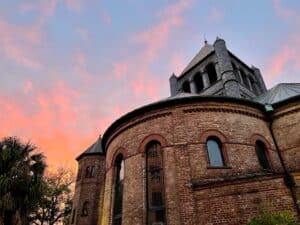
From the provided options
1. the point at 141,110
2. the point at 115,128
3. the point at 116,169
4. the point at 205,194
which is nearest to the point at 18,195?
the point at 116,169

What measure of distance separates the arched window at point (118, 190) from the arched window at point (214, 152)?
15.3 feet

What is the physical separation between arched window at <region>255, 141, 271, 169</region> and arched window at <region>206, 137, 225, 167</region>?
79.4 inches

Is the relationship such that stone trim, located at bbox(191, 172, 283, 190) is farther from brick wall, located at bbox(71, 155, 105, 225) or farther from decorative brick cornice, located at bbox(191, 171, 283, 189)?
brick wall, located at bbox(71, 155, 105, 225)

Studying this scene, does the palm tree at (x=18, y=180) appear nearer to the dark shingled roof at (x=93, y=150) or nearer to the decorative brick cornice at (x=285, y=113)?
the dark shingled roof at (x=93, y=150)

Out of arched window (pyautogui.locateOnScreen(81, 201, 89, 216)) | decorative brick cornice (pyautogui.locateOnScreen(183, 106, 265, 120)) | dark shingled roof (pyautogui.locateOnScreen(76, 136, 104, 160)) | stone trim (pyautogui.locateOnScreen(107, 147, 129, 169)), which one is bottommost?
arched window (pyautogui.locateOnScreen(81, 201, 89, 216))

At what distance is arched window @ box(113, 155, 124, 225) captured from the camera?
12258 millimetres

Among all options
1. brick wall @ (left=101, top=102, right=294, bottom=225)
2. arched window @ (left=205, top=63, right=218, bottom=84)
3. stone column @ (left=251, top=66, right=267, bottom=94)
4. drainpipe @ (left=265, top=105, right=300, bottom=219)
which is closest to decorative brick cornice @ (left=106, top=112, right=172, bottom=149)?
brick wall @ (left=101, top=102, right=294, bottom=225)

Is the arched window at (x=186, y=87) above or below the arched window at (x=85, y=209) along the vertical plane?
above

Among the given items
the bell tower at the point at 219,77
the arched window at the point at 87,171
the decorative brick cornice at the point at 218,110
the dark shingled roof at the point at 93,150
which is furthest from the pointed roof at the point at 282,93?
the arched window at the point at 87,171

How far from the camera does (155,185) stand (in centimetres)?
1141

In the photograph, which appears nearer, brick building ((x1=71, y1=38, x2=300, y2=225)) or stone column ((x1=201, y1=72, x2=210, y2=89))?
brick building ((x1=71, y1=38, x2=300, y2=225))

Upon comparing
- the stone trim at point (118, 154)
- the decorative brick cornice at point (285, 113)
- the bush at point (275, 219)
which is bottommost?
the bush at point (275, 219)

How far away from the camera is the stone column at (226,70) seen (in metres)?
20.2

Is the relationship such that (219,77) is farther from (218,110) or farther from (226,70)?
(218,110)
